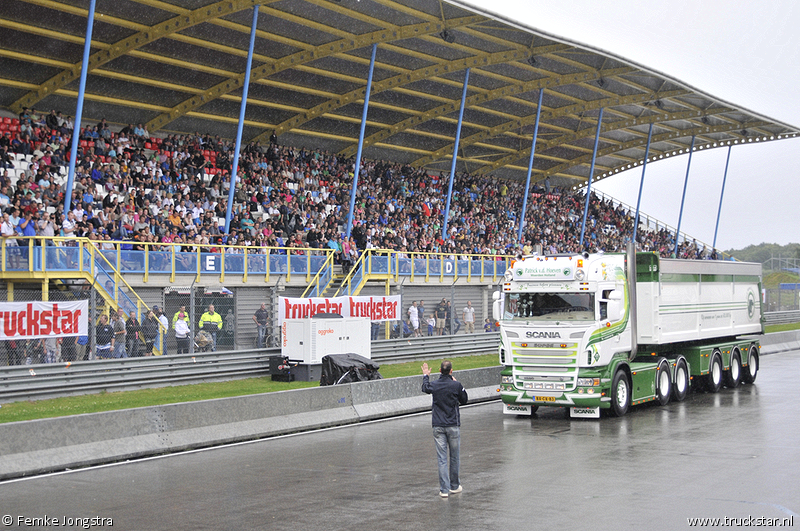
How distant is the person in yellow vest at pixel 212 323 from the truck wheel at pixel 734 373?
549 inches

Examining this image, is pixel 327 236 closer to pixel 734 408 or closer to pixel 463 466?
pixel 734 408

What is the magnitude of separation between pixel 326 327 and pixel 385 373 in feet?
8.26

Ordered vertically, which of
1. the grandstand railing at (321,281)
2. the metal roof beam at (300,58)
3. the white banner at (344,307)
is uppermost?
the metal roof beam at (300,58)

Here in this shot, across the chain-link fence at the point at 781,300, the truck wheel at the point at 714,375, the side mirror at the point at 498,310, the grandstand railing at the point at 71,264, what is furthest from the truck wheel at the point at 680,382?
the chain-link fence at the point at 781,300

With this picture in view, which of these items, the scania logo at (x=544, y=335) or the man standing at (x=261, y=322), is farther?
the man standing at (x=261, y=322)

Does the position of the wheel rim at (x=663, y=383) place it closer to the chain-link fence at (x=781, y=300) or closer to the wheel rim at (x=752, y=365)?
the wheel rim at (x=752, y=365)

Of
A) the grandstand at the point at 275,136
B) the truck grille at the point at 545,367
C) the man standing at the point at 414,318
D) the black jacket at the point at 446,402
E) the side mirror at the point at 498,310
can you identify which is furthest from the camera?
the man standing at the point at 414,318

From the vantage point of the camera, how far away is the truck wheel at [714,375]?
75.4 feet

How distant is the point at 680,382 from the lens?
69.9 feet

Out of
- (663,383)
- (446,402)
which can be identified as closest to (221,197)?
(663,383)

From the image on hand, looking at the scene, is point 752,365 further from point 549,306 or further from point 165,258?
point 165,258

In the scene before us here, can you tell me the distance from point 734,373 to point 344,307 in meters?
11.2

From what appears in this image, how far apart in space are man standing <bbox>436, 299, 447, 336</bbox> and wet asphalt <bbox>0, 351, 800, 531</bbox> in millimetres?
11548

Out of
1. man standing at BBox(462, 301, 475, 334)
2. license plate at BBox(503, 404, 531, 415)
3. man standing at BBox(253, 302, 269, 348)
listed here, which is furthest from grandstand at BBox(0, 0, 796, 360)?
license plate at BBox(503, 404, 531, 415)
